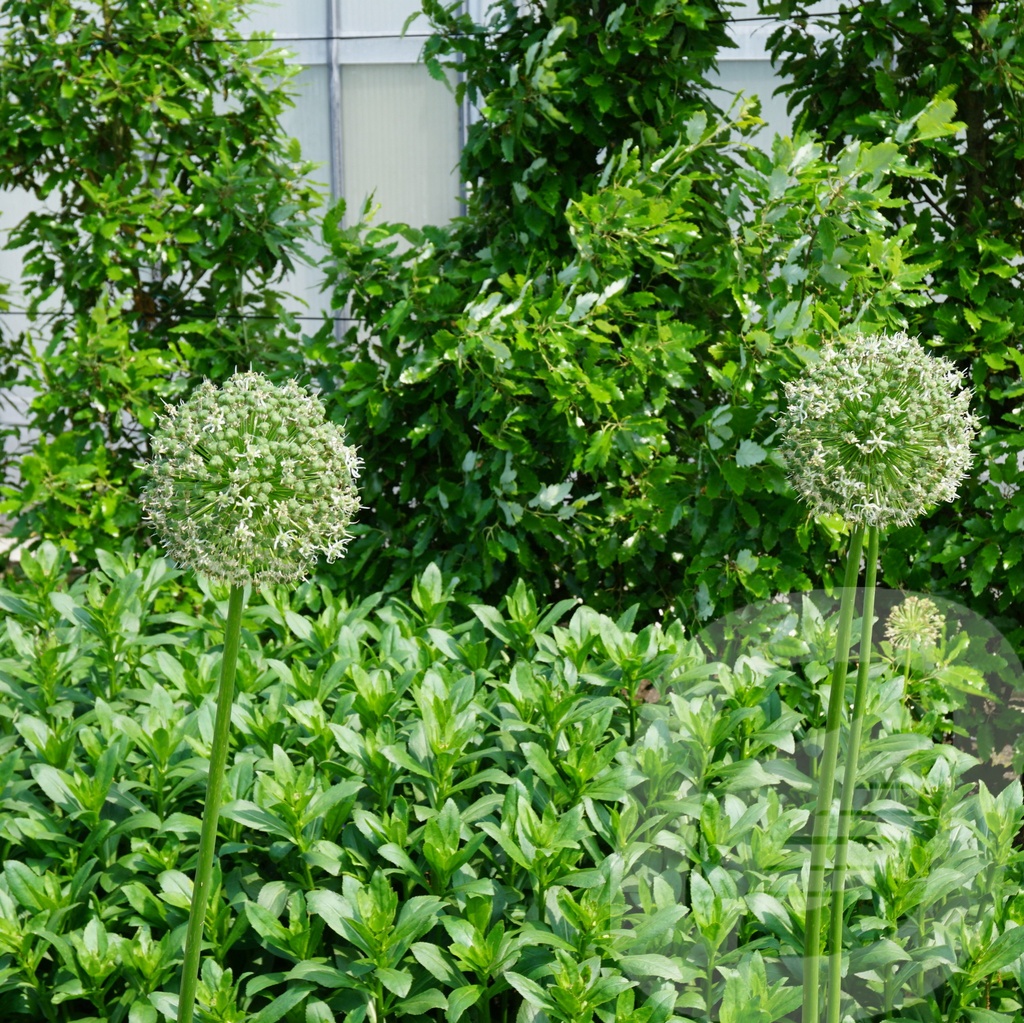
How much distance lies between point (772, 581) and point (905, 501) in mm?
1214

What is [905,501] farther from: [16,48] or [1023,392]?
[16,48]

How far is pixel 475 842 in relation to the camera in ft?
4.91

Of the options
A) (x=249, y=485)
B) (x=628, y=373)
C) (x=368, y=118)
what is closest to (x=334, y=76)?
(x=368, y=118)

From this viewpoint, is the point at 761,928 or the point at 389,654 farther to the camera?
the point at 389,654

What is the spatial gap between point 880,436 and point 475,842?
2.46ft

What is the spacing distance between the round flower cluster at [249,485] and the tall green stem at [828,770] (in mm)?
521

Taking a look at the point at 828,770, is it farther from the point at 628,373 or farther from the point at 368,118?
the point at 368,118

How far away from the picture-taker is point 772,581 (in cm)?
237

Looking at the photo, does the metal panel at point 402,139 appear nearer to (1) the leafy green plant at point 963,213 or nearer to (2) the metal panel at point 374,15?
(2) the metal panel at point 374,15

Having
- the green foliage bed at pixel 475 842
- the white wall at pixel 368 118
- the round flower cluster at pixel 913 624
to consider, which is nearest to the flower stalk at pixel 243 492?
the green foliage bed at pixel 475 842

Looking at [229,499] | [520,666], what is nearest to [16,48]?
[520,666]

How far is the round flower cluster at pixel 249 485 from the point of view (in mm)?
1142

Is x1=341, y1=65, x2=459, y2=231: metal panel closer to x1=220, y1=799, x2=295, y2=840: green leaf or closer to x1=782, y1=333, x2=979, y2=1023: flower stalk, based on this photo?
x1=220, y1=799, x2=295, y2=840: green leaf

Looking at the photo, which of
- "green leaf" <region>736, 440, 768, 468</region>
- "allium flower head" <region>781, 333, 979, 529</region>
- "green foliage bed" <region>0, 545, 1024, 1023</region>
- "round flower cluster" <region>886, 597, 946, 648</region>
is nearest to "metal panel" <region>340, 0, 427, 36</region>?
"green leaf" <region>736, 440, 768, 468</region>
